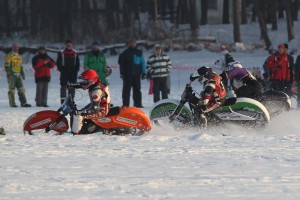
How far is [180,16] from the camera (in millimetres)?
54750

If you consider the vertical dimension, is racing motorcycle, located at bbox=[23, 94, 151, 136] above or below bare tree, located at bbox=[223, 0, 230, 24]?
below

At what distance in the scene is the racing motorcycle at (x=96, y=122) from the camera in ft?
44.8

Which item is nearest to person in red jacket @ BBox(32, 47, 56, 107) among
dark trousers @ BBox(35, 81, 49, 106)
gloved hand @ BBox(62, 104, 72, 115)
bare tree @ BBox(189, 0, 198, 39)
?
dark trousers @ BBox(35, 81, 49, 106)

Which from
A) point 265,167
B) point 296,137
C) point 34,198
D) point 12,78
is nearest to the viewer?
point 34,198

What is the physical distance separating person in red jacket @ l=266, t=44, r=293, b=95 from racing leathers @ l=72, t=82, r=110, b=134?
6487 mm

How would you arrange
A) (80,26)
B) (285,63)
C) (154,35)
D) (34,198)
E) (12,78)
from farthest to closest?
(80,26)
(154,35)
(12,78)
(285,63)
(34,198)

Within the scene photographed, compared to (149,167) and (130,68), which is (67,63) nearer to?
(130,68)

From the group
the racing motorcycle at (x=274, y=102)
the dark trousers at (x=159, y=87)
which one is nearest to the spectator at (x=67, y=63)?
the dark trousers at (x=159, y=87)

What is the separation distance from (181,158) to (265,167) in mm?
1156

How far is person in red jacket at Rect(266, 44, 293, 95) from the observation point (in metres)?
19.1

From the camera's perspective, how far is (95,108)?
1364 cm

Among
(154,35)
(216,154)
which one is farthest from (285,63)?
(154,35)

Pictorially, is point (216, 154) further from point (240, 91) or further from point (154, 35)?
point (154, 35)

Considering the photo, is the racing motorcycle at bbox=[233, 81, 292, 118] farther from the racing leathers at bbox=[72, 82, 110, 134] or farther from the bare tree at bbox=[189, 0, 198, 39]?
the bare tree at bbox=[189, 0, 198, 39]
